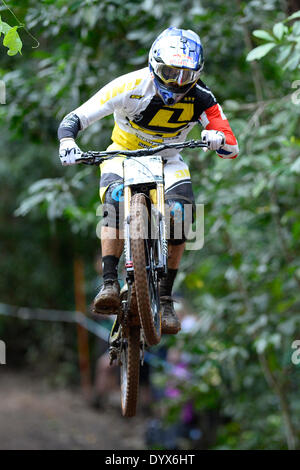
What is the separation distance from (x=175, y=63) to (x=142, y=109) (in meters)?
0.41

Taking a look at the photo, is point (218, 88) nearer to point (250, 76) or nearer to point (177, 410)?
point (250, 76)

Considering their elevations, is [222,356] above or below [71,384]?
below

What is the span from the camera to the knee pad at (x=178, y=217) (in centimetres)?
404

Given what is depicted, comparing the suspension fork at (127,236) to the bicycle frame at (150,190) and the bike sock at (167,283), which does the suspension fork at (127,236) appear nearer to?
the bicycle frame at (150,190)

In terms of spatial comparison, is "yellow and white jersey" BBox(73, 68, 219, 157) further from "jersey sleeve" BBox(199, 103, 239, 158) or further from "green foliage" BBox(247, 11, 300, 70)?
"green foliage" BBox(247, 11, 300, 70)

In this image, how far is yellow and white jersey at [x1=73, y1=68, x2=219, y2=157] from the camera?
13.1 feet

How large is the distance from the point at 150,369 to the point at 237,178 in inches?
176

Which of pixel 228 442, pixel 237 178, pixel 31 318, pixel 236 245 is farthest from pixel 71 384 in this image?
pixel 237 178

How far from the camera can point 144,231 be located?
3750 millimetres

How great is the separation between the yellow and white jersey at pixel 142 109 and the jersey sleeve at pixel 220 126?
31 millimetres

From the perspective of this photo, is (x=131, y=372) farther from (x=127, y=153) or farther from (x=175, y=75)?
(x=175, y=75)

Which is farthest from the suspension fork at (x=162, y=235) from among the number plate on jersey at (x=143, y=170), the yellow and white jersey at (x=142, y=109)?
the yellow and white jersey at (x=142, y=109)

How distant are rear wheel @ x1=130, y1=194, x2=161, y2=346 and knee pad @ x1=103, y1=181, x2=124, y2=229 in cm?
16

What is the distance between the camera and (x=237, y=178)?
263 inches
